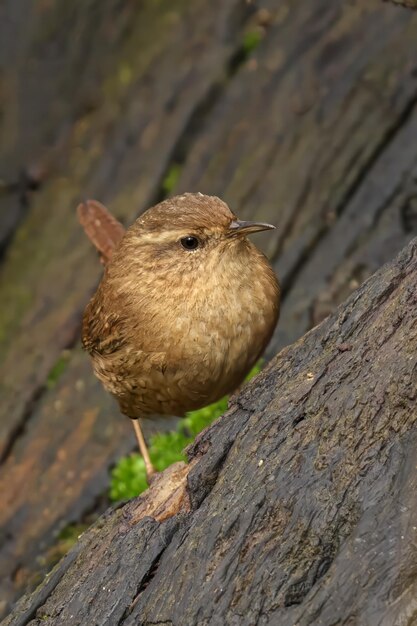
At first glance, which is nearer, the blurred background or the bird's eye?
the bird's eye

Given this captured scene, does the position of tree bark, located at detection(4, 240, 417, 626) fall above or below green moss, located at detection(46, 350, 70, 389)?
below

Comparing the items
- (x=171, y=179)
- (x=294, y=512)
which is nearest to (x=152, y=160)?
(x=171, y=179)

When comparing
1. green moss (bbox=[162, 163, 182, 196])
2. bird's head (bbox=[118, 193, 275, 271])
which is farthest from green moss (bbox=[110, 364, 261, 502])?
green moss (bbox=[162, 163, 182, 196])

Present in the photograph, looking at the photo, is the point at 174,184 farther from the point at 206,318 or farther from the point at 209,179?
the point at 206,318

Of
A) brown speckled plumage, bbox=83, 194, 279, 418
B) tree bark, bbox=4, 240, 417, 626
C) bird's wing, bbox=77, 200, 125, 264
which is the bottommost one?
tree bark, bbox=4, 240, 417, 626

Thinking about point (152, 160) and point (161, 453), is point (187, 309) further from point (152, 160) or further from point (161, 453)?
point (152, 160)

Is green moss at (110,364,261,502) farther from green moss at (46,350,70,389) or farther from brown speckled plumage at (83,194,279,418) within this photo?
brown speckled plumage at (83,194,279,418)
